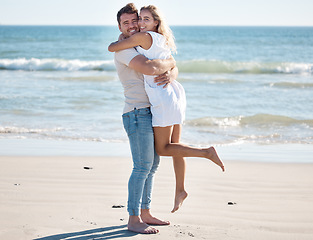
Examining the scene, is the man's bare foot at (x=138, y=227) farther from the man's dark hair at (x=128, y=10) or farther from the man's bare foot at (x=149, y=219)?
the man's dark hair at (x=128, y=10)

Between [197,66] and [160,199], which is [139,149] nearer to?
[160,199]

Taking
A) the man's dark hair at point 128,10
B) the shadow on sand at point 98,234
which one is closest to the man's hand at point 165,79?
the man's dark hair at point 128,10

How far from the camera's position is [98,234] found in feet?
11.2

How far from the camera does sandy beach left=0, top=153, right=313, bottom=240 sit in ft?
11.4

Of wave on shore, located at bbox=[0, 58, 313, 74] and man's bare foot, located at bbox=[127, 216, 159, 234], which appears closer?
man's bare foot, located at bbox=[127, 216, 159, 234]

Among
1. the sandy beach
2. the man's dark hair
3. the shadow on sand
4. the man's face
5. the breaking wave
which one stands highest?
the man's dark hair

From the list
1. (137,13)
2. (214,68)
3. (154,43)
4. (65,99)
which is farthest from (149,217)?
(214,68)

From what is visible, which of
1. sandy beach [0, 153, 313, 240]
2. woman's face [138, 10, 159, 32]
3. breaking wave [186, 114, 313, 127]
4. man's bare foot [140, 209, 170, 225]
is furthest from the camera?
breaking wave [186, 114, 313, 127]

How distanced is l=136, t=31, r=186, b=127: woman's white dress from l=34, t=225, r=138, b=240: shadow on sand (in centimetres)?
87

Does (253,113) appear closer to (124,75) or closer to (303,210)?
(303,210)

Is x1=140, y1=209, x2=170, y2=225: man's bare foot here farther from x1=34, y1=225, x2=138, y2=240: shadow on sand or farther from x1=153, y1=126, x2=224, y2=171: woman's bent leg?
x1=153, y1=126, x2=224, y2=171: woman's bent leg

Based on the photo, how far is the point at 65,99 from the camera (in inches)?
439

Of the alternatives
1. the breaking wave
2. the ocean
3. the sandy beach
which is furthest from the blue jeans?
the breaking wave

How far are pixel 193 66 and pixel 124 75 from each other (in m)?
18.7
